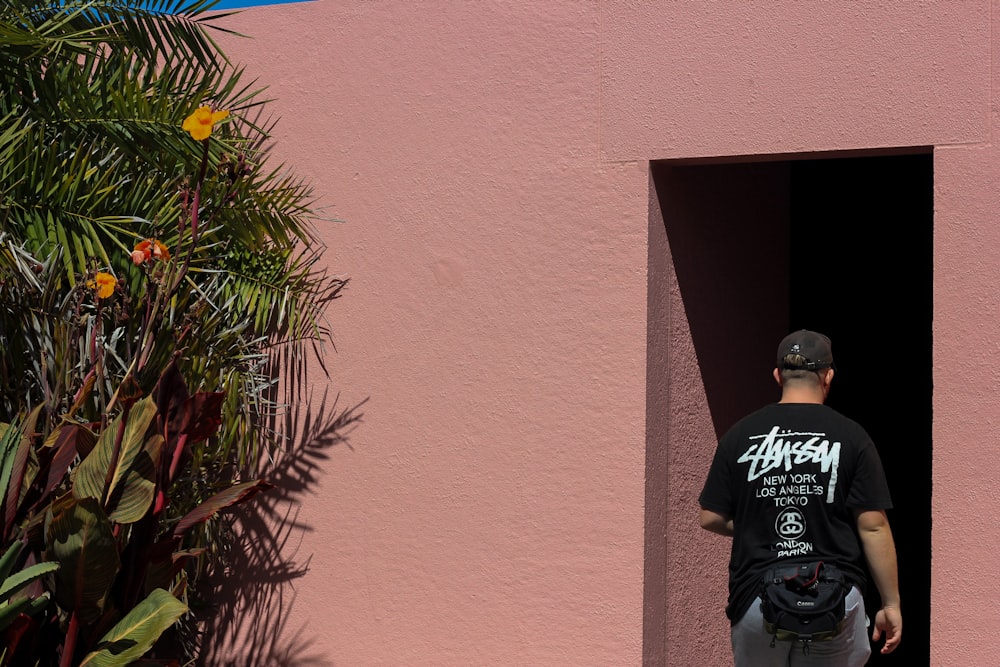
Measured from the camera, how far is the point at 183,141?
19.4 feet

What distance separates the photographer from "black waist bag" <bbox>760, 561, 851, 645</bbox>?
3.95m

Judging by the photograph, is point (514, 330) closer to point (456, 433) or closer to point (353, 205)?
point (456, 433)

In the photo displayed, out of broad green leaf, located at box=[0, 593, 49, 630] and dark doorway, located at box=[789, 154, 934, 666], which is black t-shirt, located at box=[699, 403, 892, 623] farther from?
dark doorway, located at box=[789, 154, 934, 666]

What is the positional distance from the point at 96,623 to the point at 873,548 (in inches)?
105

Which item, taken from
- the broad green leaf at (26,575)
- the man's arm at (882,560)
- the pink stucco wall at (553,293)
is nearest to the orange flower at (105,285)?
the broad green leaf at (26,575)

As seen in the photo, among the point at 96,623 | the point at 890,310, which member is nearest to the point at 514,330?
the point at 96,623

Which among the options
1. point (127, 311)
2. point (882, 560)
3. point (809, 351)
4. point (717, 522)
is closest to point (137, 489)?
point (127, 311)

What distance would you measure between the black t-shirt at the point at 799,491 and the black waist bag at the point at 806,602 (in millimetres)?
59

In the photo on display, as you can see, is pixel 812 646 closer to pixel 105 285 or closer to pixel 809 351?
pixel 809 351

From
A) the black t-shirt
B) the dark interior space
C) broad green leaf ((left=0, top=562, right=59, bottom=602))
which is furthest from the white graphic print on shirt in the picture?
the dark interior space

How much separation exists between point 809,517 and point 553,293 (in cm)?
213

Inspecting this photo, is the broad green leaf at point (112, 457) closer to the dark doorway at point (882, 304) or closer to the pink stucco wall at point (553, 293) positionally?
the pink stucco wall at point (553, 293)

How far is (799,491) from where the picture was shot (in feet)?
13.3

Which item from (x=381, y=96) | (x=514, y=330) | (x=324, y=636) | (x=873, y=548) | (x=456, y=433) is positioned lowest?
(x=324, y=636)
